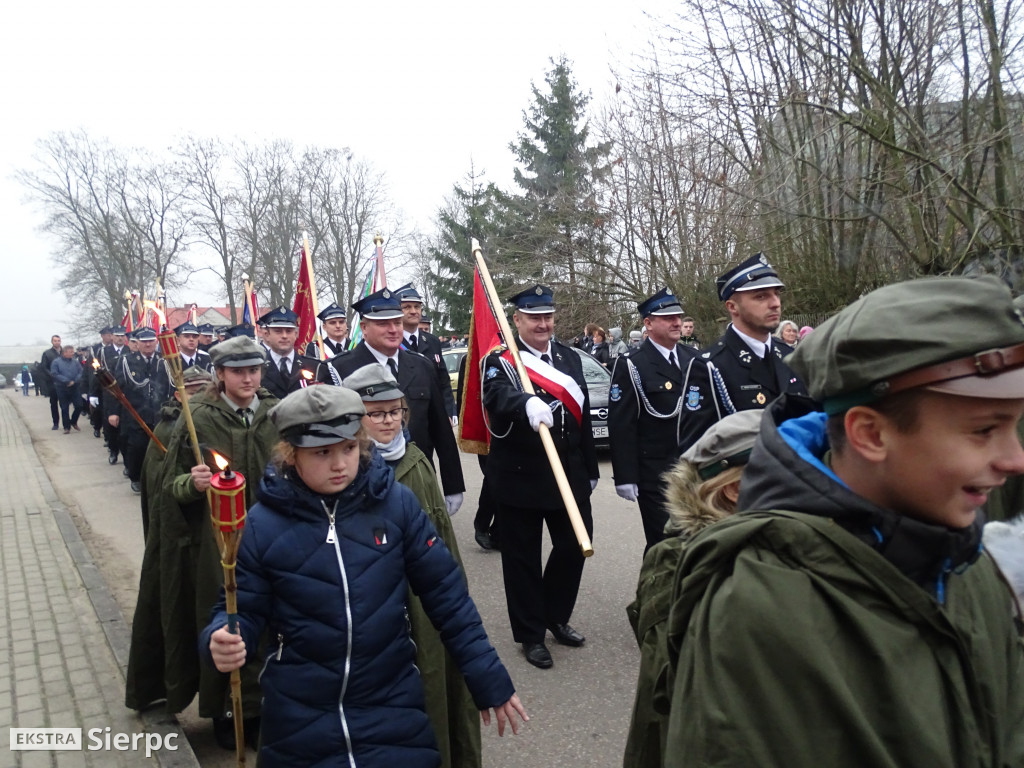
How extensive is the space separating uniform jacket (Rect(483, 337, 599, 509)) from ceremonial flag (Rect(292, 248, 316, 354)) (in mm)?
5457

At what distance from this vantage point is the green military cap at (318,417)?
2.66 meters

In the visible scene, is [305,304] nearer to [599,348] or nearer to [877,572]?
[599,348]

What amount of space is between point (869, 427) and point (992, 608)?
42cm

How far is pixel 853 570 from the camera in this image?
3.74ft

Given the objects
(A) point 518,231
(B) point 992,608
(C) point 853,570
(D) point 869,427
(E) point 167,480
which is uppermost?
(A) point 518,231

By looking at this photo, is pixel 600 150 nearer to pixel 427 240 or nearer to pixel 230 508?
pixel 427 240

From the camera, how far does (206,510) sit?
3951 millimetres

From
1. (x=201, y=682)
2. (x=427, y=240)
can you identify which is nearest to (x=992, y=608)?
(x=201, y=682)

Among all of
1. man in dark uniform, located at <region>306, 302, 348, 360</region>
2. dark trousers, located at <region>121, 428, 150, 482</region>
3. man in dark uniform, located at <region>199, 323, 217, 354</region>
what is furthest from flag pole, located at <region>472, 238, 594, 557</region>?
man in dark uniform, located at <region>199, 323, 217, 354</region>

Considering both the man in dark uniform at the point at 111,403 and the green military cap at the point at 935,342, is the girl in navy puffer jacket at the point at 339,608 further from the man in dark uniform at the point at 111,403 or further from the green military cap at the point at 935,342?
the man in dark uniform at the point at 111,403

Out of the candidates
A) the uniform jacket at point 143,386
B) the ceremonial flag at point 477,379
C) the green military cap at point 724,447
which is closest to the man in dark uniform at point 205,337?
the uniform jacket at point 143,386

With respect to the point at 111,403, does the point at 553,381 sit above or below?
above

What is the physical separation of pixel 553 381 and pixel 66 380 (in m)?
17.9

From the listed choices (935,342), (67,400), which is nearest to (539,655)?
(935,342)
